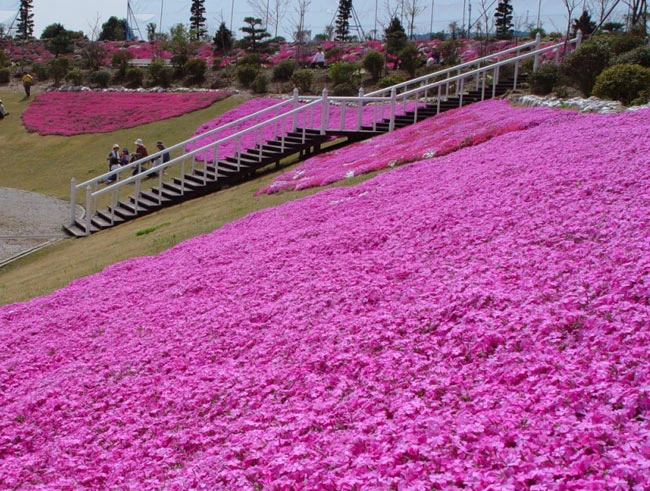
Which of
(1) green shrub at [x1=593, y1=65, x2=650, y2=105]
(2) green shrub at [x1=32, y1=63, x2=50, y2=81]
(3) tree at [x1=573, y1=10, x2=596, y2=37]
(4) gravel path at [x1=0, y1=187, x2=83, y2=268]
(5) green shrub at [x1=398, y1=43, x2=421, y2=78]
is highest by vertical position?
(3) tree at [x1=573, y1=10, x2=596, y2=37]

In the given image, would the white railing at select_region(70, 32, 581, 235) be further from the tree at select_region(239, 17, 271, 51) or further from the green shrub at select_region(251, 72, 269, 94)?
the tree at select_region(239, 17, 271, 51)

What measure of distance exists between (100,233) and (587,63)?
603 inches

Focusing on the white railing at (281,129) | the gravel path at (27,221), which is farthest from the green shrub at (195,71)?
the gravel path at (27,221)

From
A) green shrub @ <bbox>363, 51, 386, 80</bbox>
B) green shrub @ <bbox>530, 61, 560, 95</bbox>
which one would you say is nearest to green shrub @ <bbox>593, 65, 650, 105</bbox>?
green shrub @ <bbox>530, 61, 560, 95</bbox>

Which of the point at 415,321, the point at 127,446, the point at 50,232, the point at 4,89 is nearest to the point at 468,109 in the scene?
the point at 50,232

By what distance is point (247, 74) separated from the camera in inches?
1618

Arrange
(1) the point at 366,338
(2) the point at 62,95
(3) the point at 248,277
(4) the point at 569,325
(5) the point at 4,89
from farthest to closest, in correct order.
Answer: (5) the point at 4,89 < (2) the point at 62,95 < (3) the point at 248,277 < (1) the point at 366,338 < (4) the point at 569,325

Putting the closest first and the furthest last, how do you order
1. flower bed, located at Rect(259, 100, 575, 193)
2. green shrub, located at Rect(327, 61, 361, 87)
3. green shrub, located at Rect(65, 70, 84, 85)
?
flower bed, located at Rect(259, 100, 575, 193) < green shrub, located at Rect(327, 61, 361, 87) < green shrub, located at Rect(65, 70, 84, 85)

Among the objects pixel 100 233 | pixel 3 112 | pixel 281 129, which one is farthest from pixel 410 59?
pixel 100 233

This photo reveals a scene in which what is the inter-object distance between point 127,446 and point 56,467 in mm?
594

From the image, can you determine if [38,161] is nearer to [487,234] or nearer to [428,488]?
[487,234]

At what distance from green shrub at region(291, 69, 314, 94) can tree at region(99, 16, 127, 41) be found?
54.7 metres

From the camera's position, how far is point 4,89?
4941 cm

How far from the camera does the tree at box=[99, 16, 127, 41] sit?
286 feet
